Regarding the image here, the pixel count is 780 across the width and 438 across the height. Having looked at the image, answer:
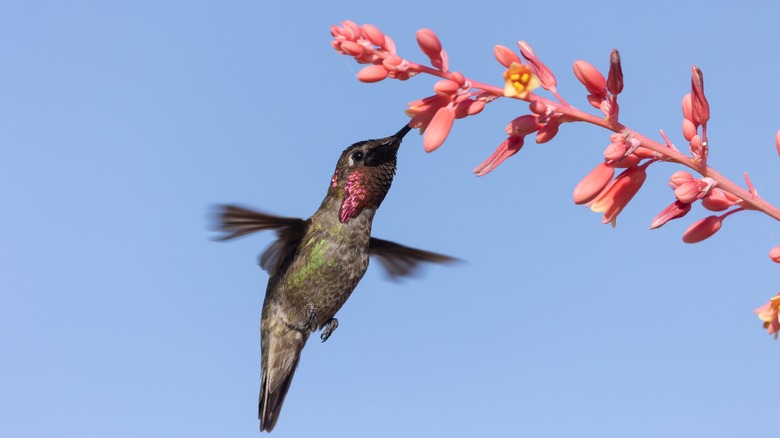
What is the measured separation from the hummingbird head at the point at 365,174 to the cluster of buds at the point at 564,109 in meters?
2.24

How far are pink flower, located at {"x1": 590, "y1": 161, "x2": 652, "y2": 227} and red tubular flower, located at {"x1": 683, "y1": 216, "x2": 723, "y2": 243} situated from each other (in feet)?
0.83

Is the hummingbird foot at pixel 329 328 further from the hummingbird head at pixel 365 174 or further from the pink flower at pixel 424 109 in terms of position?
the pink flower at pixel 424 109

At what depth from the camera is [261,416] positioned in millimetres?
5906

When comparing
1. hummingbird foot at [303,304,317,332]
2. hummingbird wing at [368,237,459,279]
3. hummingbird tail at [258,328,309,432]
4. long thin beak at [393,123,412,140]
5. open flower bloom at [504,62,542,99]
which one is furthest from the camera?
hummingbird wing at [368,237,459,279]

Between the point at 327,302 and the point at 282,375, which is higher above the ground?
the point at 327,302

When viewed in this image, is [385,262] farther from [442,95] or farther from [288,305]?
[442,95]

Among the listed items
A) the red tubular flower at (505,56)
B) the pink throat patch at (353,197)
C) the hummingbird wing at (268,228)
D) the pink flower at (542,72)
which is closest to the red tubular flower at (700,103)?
the pink flower at (542,72)

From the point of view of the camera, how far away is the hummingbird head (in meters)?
5.20

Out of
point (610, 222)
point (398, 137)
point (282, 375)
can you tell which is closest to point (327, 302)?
point (282, 375)

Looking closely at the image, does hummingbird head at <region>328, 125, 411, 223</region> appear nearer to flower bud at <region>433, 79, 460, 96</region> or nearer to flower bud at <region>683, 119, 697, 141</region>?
flower bud at <region>433, 79, 460, 96</region>

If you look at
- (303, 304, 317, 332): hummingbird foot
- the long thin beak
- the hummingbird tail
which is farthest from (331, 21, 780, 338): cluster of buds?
the hummingbird tail

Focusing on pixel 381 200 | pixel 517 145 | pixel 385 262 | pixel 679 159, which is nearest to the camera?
pixel 679 159

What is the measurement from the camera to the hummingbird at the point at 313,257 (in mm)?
5391

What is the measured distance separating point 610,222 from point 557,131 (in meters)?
0.60
